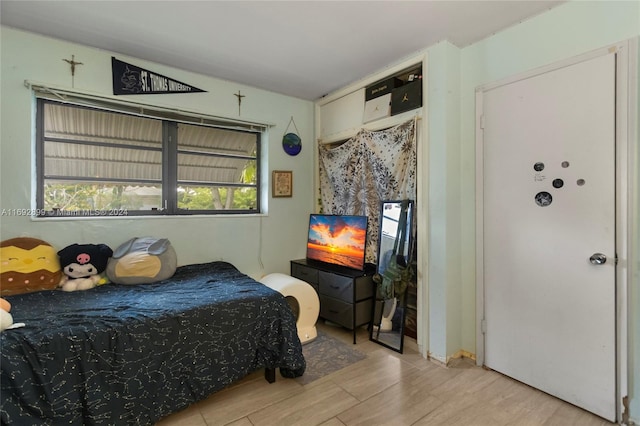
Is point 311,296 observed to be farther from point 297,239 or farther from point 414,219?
point 414,219

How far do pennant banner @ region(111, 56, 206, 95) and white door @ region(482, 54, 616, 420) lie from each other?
2640 millimetres

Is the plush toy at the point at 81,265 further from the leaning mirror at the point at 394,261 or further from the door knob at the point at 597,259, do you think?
the door knob at the point at 597,259

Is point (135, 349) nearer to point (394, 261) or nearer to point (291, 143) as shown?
point (394, 261)

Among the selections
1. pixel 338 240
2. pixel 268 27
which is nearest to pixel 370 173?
pixel 338 240

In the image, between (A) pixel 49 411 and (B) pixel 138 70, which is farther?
(B) pixel 138 70

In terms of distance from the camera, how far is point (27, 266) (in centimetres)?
213

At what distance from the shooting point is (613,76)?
171 cm

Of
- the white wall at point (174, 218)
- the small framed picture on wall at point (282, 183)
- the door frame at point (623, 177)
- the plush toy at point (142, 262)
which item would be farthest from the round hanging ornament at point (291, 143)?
the door frame at point (623, 177)

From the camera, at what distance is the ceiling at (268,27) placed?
1924mm

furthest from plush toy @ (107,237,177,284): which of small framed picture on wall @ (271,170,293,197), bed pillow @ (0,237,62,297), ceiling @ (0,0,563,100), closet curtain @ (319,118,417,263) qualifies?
closet curtain @ (319,118,417,263)

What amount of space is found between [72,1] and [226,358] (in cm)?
240

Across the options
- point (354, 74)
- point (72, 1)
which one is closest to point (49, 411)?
point (72, 1)

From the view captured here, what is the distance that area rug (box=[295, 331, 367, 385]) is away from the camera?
2.23 m

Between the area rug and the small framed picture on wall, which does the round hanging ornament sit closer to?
the small framed picture on wall
